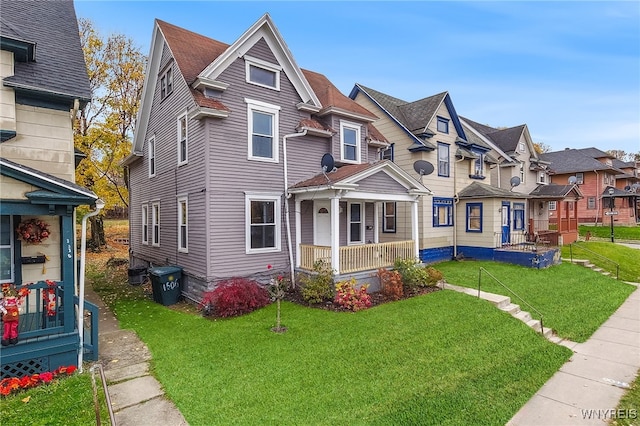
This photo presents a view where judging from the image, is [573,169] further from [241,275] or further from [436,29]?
[241,275]

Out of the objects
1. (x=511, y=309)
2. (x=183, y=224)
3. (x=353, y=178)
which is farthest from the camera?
(x=183, y=224)

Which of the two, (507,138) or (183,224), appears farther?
(507,138)

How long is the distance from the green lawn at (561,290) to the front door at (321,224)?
17.3 ft

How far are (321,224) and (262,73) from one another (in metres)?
5.95

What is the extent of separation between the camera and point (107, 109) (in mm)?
20938

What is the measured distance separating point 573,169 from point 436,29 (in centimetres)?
3652

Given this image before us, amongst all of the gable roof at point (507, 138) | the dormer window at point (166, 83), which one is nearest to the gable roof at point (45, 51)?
the dormer window at point (166, 83)

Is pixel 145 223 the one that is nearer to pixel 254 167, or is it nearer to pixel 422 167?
pixel 254 167

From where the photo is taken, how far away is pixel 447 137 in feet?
58.2

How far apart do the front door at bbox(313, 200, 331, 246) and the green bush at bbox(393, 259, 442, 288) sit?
2849 mm

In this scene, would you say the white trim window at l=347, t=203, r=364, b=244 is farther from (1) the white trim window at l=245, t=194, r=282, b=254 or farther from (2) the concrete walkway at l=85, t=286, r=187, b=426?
(2) the concrete walkway at l=85, t=286, r=187, b=426

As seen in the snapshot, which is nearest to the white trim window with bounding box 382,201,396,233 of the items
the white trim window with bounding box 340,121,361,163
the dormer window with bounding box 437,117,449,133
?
the white trim window with bounding box 340,121,361,163

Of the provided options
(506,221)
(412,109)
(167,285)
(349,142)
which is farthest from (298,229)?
(506,221)

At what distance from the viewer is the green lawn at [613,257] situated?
52.3 feet
